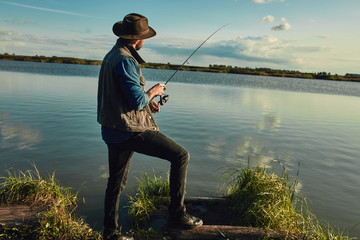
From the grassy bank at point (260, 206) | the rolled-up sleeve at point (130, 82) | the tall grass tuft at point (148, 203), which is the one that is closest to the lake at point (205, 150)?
the tall grass tuft at point (148, 203)

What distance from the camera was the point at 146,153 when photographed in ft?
10.1

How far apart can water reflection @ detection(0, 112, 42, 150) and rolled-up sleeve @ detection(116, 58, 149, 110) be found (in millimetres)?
5638

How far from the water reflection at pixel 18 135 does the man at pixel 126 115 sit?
17.0 feet

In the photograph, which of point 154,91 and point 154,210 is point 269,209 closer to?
point 154,210

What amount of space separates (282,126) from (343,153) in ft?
12.1

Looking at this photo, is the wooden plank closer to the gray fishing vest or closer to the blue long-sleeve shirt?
the gray fishing vest

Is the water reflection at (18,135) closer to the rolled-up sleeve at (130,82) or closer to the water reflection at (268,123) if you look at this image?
the rolled-up sleeve at (130,82)

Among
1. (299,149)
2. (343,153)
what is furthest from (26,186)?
(343,153)

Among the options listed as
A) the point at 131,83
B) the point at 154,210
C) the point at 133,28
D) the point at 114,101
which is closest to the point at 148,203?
the point at 154,210

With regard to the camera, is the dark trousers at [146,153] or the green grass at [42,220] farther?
the green grass at [42,220]

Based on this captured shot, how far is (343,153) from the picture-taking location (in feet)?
28.3

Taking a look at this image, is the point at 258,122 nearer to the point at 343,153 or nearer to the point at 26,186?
the point at 343,153

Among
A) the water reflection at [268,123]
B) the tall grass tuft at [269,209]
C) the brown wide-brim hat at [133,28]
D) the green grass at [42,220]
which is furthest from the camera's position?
the water reflection at [268,123]

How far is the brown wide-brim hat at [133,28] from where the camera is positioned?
294 cm
